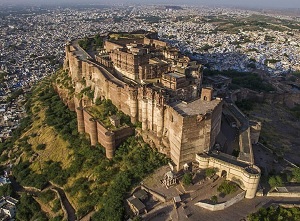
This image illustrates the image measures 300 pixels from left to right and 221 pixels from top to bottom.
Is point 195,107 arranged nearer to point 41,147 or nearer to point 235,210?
point 235,210

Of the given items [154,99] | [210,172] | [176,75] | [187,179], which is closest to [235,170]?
[210,172]

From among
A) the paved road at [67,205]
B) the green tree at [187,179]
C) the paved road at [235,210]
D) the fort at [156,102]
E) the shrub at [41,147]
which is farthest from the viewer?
the shrub at [41,147]

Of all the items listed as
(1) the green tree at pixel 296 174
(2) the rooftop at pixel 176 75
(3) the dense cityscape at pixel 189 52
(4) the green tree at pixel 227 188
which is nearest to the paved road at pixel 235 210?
(4) the green tree at pixel 227 188

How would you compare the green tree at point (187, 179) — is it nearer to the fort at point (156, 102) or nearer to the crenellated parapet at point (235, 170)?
the fort at point (156, 102)

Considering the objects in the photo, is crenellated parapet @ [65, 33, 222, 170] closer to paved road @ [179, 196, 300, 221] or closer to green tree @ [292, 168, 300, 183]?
paved road @ [179, 196, 300, 221]

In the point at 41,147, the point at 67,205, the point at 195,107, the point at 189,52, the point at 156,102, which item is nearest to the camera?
the point at 195,107

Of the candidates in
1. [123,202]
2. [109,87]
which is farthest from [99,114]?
[123,202]

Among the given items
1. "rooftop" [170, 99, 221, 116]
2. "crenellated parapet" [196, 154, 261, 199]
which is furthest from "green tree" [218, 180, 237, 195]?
"rooftop" [170, 99, 221, 116]

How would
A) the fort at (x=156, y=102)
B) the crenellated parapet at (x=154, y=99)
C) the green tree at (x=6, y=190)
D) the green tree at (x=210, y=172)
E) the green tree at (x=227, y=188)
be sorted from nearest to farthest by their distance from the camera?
the green tree at (x=227, y=188), the green tree at (x=210, y=172), the fort at (x=156, y=102), the crenellated parapet at (x=154, y=99), the green tree at (x=6, y=190)
